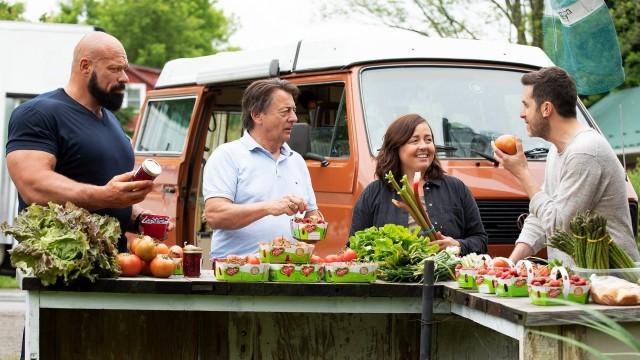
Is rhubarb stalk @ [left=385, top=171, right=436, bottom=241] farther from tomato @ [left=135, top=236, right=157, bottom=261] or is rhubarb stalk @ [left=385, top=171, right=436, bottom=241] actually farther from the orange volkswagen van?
the orange volkswagen van

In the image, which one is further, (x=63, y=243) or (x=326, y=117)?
(x=326, y=117)

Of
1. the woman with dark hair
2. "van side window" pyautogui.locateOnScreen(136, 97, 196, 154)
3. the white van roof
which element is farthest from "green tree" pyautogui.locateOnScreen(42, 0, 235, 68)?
the woman with dark hair

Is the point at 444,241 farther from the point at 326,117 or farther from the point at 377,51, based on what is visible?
the point at 326,117

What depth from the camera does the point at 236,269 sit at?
15.9 ft

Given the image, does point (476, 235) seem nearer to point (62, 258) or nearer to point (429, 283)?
point (429, 283)

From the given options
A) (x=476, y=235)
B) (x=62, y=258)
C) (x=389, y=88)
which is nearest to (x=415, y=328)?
(x=476, y=235)

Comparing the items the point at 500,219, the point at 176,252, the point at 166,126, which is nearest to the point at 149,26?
the point at 166,126

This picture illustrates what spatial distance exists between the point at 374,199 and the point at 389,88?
213 centimetres

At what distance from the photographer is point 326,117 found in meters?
8.59

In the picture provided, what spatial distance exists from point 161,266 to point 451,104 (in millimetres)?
3781

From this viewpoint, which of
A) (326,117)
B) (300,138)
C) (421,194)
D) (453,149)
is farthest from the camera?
(326,117)

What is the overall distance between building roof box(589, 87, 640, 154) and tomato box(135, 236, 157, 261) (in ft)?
60.7

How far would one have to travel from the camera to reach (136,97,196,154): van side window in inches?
414

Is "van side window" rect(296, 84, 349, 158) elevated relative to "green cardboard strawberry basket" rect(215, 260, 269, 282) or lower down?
elevated
